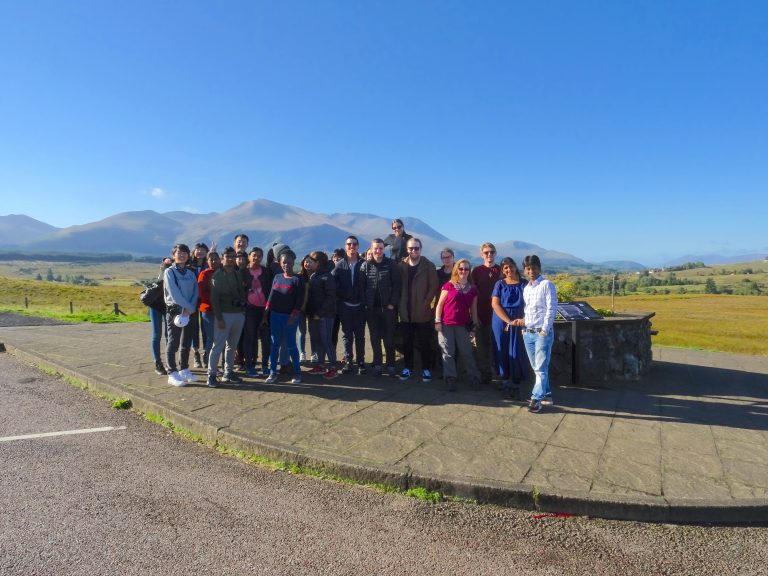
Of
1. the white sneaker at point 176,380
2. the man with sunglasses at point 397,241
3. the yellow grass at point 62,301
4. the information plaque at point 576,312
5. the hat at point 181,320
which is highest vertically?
the man with sunglasses at point 397,241

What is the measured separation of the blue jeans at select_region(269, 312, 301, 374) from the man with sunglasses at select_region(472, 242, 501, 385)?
9.57 ft

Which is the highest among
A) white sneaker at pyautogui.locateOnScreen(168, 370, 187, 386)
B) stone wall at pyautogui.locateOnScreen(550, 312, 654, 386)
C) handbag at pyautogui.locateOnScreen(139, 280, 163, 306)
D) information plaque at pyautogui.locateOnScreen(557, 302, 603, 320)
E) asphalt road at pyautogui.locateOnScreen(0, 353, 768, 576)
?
handbag at pyautogui.locateOnScreen(139, 280, 163, 306)

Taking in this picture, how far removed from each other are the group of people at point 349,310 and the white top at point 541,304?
0.27 meters

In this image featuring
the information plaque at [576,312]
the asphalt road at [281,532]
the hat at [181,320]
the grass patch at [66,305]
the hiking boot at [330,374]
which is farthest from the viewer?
the grass patch at [66,305]

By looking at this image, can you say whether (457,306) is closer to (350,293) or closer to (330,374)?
(350,293)

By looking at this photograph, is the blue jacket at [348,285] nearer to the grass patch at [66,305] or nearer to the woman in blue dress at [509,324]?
the woman in blue dress at [509,324]

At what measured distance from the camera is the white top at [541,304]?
6004mm

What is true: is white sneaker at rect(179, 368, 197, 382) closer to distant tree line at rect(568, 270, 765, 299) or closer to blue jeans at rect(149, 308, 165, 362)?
blue jeans at rect(149, 308, 165, 362)

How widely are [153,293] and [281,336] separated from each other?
2135 mm

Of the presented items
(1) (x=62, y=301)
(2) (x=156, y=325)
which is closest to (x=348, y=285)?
(2) (x=156, y=325)

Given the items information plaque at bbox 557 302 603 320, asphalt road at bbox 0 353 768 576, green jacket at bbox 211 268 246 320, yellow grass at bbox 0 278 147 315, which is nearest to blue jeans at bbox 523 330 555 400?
information plaque at bbox 557 302 603 320

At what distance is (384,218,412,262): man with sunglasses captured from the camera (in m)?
8.75

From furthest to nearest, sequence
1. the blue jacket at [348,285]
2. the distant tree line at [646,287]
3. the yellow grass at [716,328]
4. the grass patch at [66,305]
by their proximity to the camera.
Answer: the distant tree line at [646,287], the grass patch at [66,305], the yellow grass at [716,328], the blue jacket at [348,285]

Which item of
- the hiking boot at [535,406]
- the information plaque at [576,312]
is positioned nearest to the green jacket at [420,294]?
the hiking boot at [535,406]
